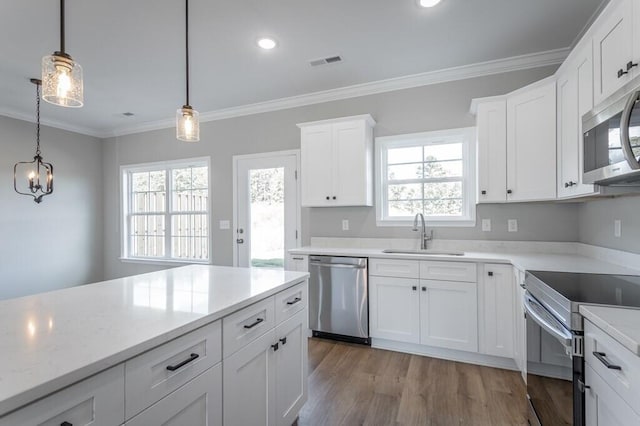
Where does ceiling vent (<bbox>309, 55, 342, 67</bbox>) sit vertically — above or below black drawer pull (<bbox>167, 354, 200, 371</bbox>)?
above

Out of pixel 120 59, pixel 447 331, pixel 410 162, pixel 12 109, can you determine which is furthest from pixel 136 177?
pixel 447 331

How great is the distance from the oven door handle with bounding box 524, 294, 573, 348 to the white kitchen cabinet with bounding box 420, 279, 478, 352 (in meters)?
0.77

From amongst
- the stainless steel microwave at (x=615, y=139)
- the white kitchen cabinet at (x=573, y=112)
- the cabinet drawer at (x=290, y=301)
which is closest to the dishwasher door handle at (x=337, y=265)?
the cabinet drawer at (x=290, y=301)

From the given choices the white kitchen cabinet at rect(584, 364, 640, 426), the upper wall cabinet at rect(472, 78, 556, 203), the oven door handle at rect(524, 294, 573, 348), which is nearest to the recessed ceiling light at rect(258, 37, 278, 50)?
the upper wall cabinet at rect(472, 78, 556, 203)

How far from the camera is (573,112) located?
219 centimetres

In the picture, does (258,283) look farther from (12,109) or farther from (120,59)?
(12,109)

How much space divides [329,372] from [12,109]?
5.32 meters

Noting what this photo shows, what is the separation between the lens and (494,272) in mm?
2609

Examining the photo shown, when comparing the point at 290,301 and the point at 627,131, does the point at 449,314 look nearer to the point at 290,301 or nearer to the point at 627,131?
the point at 290,301

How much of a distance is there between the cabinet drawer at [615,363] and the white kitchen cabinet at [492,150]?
1801mm

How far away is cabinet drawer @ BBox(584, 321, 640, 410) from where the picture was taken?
95 centimetres

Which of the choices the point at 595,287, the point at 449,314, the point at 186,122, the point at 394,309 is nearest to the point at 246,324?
the point at 186,122

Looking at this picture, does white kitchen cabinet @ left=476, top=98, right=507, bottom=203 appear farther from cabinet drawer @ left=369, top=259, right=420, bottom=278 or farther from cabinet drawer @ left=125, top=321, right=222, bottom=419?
cabinet drawer @ left=125, top=321, right=222, bottom=419

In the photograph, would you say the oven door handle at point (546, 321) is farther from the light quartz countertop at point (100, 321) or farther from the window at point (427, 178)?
the window at point (427, 178)
